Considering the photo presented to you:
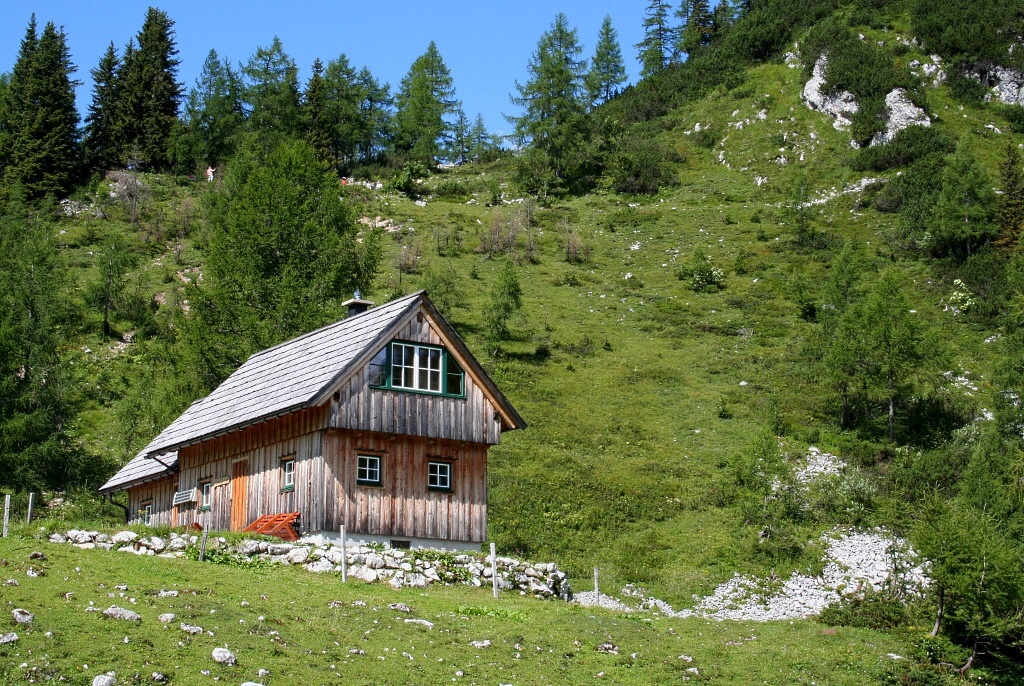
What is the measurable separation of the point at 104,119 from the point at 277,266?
57.7 meters

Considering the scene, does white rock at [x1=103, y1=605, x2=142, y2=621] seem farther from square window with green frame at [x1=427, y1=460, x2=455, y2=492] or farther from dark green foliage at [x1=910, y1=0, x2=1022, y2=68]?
dark green foliage at [x1=910, y1=0, x2=1022, y2=68]

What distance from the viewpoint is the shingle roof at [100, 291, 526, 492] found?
28.3 metres

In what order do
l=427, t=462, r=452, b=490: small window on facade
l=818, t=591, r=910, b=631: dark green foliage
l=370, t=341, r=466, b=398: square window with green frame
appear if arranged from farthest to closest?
1. l=427, t=462, r=452, b=490: small window on facade
2. l=370, t=341, r=466, b=398: square window with green frame
3. l=818, t=591, r=910, b=631: dark green foliage

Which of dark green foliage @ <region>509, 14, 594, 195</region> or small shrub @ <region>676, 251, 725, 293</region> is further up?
dark green foliage @ <region>509, 14, 594, 195</region>

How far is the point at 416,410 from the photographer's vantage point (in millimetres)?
29281

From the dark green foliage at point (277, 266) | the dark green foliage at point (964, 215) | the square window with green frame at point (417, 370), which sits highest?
the dark green foliage at point (964, 215)

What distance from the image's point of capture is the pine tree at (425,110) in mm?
106000

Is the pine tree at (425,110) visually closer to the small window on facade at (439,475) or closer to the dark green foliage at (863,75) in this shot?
the dark green foliage at (863,75)

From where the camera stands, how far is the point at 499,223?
79.2m

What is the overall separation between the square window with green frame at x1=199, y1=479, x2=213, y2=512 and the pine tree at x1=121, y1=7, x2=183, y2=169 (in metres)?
67.0

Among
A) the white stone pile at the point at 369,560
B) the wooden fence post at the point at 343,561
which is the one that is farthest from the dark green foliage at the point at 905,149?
the wooden fence post at the point at 343,561

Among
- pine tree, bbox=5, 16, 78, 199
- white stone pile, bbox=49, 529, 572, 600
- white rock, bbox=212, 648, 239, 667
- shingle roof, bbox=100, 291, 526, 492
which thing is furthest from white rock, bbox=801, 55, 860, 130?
white rock, bbox=212, 648, 239, 667

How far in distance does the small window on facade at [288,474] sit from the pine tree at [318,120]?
71.7m

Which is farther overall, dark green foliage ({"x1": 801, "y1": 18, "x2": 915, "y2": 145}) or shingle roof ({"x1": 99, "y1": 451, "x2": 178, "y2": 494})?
dark green foliage ({"x1": 801, "y1": 18, "x2": 915, "y2": 145})
